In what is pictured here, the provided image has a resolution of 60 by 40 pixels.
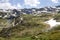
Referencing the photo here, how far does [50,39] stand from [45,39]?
355cm

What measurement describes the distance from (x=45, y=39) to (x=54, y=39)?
7.87 meters

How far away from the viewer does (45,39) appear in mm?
134500

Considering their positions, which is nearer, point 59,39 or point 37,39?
point 59,39

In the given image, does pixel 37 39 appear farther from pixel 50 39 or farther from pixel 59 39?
pixel 59 39

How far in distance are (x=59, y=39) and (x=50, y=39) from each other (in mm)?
10890

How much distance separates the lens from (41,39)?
5335 inches

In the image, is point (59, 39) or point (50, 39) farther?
point (50, 39)

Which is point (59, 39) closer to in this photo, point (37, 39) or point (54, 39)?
point (54, 39)

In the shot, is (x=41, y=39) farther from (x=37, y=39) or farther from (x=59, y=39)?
(x=59, y=39)

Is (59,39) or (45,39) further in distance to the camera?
(45,39)

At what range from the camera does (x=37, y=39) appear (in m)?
134

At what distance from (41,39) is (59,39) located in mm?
15935

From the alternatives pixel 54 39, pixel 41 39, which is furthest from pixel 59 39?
pixel 41 39

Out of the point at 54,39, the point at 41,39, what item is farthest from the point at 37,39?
the point at 54,39
